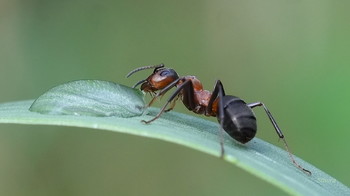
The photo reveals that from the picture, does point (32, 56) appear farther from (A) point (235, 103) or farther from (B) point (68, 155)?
(A) point (235, 103)

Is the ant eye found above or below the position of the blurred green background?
above

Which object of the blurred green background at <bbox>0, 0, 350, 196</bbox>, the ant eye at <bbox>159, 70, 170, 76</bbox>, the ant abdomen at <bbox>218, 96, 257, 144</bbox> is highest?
the ant eye at <bbox>159, 70, 170, 76</bbox>

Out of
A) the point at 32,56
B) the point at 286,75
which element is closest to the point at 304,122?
the point at 286,75

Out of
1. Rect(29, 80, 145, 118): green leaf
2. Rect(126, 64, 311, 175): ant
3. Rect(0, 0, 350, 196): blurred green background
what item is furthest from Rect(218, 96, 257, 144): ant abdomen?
Rect(0, 0, 350, 196): blurred green background

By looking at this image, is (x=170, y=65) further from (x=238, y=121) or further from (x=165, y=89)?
(x=238, y=121)

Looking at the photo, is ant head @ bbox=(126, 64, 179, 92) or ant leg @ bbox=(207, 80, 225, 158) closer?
ant leg @ bbox=(207, 80, 225, 158)

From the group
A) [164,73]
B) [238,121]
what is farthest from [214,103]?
[238,121]

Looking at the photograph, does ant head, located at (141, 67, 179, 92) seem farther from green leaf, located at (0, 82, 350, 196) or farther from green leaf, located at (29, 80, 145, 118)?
green leaf, located at (0, 82, 350, 196)

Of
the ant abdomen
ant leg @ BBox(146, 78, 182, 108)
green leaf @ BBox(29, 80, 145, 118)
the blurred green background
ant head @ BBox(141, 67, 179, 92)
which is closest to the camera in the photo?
green leaf @ BBox(29, 80, 145, 118)
